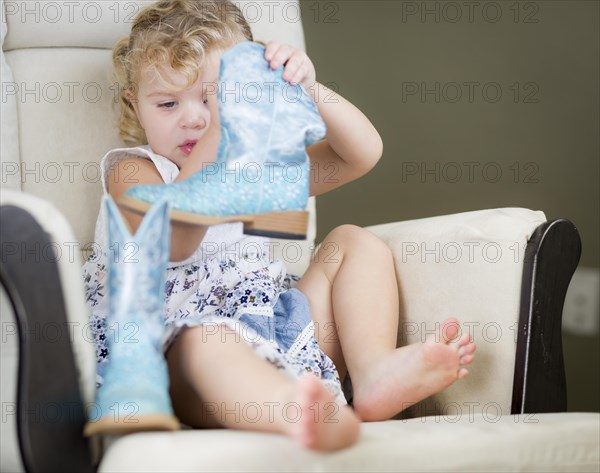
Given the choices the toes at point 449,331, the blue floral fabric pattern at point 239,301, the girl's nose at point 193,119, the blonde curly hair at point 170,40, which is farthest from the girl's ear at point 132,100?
the toes at point 449,331

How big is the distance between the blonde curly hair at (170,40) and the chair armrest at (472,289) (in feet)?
1.24

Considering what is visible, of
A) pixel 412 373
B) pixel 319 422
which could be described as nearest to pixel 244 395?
pixel 319 422

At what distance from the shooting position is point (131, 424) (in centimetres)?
71

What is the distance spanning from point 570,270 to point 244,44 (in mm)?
483

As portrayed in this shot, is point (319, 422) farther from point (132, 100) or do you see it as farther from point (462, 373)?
point (132, 100)

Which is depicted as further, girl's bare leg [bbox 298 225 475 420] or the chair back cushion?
the chair back cushion

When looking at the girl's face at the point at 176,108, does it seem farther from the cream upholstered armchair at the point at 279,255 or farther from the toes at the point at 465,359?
the toes at the point at 465,359

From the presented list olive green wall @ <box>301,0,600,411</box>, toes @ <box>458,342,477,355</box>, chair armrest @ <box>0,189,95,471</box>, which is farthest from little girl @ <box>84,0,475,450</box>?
olive green wall @ <box>301,0,600,411</box>

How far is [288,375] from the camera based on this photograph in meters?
0.82

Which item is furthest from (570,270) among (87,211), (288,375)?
(87,211)

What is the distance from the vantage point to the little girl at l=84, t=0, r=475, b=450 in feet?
2.72

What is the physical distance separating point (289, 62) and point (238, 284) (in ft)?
0.99

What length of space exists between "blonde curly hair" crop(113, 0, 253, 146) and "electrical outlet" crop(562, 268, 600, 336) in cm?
95

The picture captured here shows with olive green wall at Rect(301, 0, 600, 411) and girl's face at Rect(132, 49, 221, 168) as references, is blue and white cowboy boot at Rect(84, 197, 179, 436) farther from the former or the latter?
olive green wall at Rect(301, 0, 600, 411)
